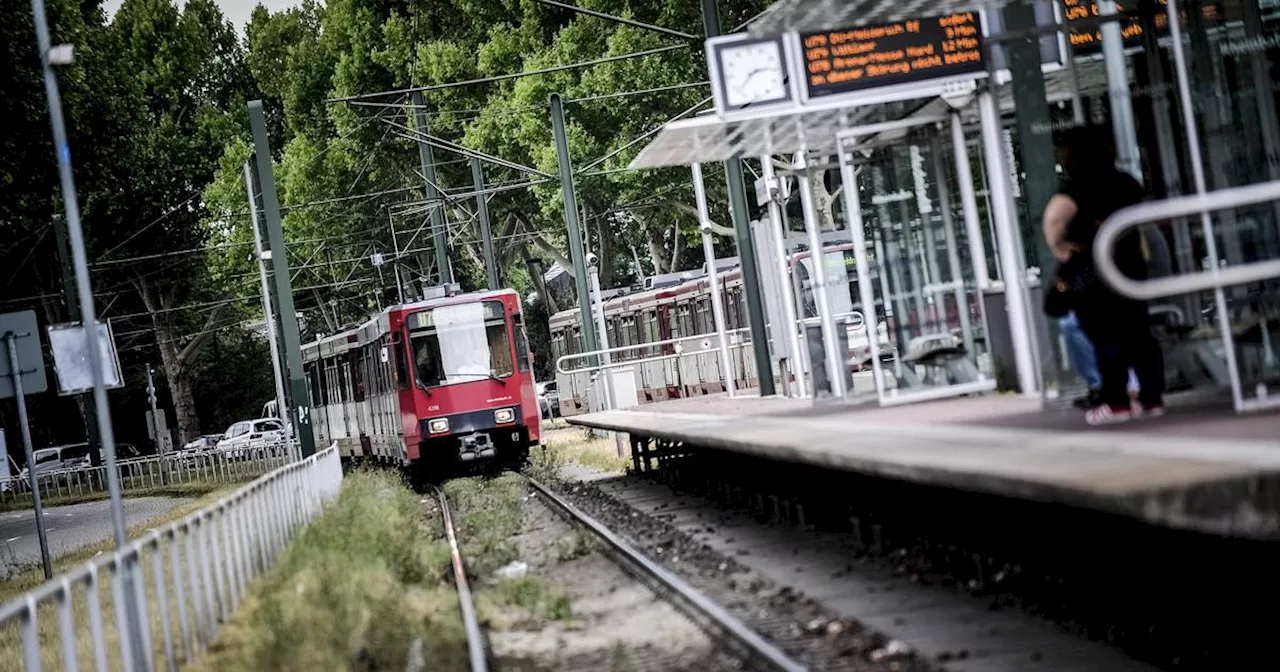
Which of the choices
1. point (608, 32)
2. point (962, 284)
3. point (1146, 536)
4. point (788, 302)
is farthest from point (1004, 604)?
point (608, 32)

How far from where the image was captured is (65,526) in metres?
38.3

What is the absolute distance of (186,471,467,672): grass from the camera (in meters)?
10.5

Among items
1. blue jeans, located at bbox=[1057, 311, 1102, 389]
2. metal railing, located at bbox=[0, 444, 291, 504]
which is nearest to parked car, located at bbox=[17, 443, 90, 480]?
metal railing, located at bbox=[0, 444, 291, 504]

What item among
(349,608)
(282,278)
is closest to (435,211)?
(282,278)

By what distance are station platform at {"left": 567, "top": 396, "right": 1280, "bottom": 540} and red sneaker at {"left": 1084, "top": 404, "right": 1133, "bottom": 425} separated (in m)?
0.14

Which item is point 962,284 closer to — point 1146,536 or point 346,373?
point 1146,536

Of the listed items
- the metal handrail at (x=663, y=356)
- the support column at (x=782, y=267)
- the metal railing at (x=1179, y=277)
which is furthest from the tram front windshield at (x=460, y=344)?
the metal railing at (x=1179, y=277)

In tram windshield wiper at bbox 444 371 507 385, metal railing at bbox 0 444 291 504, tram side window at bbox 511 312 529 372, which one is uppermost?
tram side window at bbox 511 312 529 372

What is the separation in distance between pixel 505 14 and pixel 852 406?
40.2 meters

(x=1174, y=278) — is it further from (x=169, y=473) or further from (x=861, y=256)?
(x=169, y=473)

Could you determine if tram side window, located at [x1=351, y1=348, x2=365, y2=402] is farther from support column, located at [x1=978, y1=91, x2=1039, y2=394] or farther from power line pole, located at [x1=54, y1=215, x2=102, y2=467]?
support column, located at [x1=978, y1=91, x2=1039, y2=394]

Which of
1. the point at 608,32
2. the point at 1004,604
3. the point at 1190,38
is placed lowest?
the point at 1004,604

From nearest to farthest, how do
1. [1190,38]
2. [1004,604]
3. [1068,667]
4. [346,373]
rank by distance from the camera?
1. [1068,667]
2. [1004,604]
3. [1190,38]
4. [346,373]

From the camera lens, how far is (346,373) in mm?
38438
